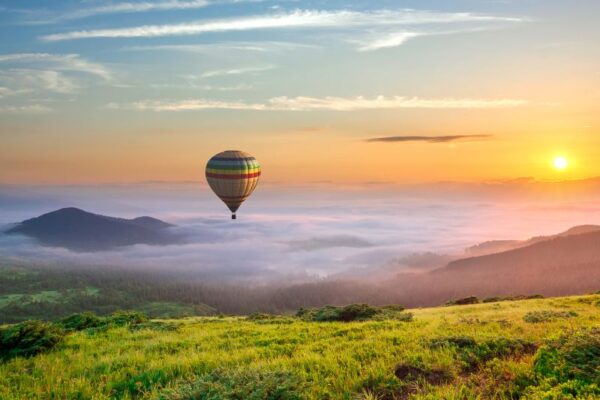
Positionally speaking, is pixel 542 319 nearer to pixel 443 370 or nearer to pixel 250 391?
pixel 443 370

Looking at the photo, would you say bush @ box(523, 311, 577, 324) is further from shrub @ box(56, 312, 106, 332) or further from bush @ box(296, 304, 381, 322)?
shrub @ box(56, 312, 106, 332)

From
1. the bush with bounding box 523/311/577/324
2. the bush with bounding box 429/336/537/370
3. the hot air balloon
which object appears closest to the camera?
the bush with bounding box 429/336/537/370

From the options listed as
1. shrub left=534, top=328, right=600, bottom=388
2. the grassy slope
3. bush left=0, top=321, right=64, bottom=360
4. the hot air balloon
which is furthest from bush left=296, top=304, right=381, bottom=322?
the hot air balloon

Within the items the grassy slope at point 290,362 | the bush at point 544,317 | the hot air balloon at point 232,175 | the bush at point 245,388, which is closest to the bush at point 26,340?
the grassy slope at point 290,362

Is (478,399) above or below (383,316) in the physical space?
above

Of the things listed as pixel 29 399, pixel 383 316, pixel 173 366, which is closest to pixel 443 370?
pixel 173 366

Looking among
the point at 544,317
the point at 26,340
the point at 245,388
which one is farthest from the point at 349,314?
the point at 245,388

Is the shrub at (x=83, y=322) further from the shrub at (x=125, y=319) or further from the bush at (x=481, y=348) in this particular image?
the bush at (x=481, y=348)
